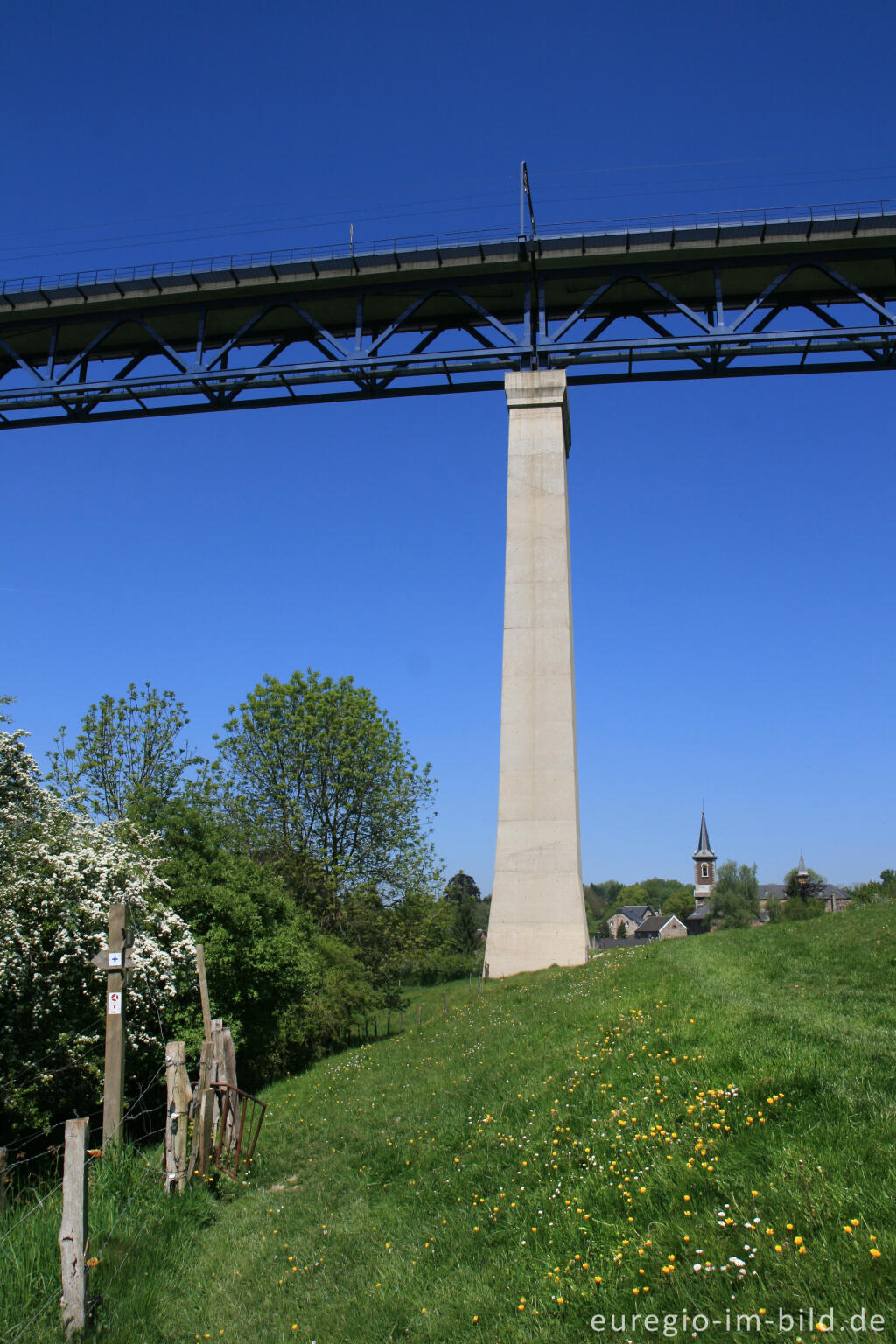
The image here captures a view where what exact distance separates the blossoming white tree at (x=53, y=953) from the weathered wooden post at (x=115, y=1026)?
143 inches

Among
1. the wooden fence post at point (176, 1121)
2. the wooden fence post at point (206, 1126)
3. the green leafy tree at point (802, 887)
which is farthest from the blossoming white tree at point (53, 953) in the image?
the green leafy tree at point (802, 887)

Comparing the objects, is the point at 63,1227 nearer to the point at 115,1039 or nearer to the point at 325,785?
the point at 115,1039

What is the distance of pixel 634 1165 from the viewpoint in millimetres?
6227

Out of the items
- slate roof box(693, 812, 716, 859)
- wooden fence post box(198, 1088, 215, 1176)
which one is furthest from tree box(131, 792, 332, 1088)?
slate roof box(693, 812, 716, 859)

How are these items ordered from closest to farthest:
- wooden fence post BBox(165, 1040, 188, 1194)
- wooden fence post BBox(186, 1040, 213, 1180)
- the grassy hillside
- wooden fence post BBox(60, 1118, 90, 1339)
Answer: the grassy hillside < wooden fence post BBox(60, 1118, 90, 1339) < wooden fence post BBox(165, 1040, 188, 1194) < wooden fence post BBox(186, 1040, 213, 1180)

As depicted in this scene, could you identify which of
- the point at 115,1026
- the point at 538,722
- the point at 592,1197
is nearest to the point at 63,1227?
the point at 115,1026

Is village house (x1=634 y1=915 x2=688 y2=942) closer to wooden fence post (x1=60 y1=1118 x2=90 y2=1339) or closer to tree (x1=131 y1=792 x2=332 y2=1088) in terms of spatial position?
tree (x1=131 y1=792 x2=332 y2=1088)

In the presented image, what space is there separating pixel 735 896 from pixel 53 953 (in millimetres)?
83575

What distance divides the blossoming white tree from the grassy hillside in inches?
157

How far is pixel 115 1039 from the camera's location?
8.93 meters

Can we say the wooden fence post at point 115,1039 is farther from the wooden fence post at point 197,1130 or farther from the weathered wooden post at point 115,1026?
the wooden fence post at point 197,1130

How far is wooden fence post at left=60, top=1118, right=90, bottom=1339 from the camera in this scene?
5789 millimetres

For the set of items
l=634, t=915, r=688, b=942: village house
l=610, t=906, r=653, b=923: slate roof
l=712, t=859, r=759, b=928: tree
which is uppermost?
l=712, t=859, r=759, b=928: tree

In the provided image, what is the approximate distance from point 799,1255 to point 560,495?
Answer: 20913 mm
